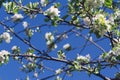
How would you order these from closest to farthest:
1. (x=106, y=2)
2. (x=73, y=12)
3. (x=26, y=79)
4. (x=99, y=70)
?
(x=106, y=2) → (x=99, y=70) → (x=73, y=12) → (x=26, y=79)

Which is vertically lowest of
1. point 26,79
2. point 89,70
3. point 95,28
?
point 95,28

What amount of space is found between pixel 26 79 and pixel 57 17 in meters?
3.85

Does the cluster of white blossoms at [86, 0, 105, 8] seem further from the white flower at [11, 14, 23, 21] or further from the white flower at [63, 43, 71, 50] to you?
the white flower at [63, 43, 71, 50]

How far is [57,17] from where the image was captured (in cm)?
678

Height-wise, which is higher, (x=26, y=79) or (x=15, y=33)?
(x=26, y=79)

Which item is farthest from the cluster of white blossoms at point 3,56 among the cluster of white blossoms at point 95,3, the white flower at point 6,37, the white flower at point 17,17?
the cluster of white blossoms at point 95,3

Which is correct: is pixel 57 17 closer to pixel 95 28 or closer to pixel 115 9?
pixel 95 28

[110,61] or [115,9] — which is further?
[115,9]

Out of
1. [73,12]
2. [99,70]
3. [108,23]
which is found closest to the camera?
[108,23]

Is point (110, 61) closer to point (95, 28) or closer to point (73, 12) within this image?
point (95, 28)

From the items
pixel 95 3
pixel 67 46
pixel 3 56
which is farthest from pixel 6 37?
pixel 95 3

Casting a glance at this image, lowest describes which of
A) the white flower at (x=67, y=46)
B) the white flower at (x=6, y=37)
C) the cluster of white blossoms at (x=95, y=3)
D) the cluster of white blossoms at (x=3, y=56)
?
the cluster of white blossoms at (x=95, y=3)

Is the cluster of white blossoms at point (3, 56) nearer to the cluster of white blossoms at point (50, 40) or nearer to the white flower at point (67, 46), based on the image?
the cluster of white blossoms at point (50, 40)

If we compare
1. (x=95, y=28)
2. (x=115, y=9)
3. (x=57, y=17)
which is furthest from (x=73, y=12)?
(x=95, y=28)
